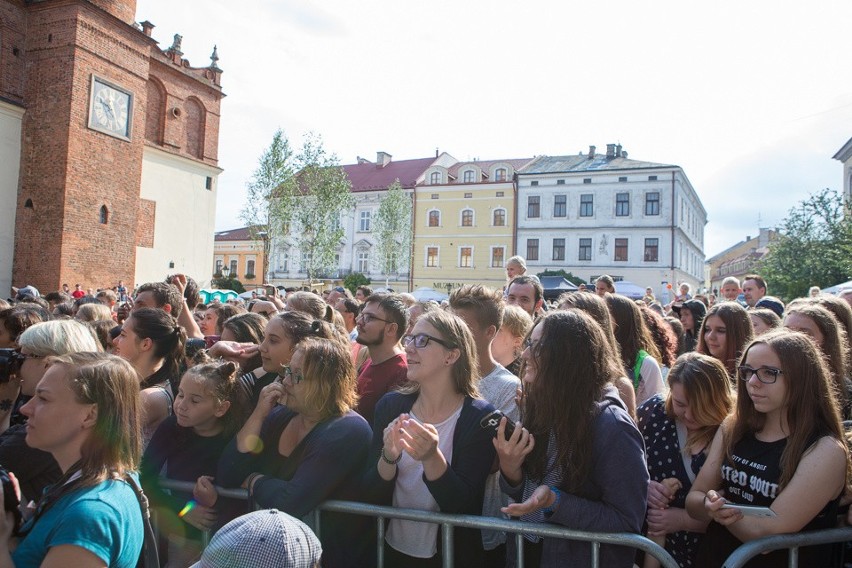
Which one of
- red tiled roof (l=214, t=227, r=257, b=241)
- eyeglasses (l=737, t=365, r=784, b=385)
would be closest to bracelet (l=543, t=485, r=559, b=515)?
eyeglasses (l=737, t=365, r=784, b=385)

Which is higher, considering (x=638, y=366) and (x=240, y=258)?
(x=240, y=258)

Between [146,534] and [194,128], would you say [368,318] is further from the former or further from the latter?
[194,128]

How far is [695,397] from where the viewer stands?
3.00m

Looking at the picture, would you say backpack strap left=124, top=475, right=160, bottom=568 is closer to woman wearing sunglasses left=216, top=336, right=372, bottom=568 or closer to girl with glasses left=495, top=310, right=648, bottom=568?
woman wearing sunglasses left=216, top=336, right=372, bottom=568

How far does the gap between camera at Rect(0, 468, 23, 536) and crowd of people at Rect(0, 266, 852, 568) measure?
0.05 ft

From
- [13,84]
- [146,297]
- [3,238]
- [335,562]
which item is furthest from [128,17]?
[335,562]

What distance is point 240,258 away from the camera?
5878 cm

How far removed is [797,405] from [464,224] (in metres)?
43.7

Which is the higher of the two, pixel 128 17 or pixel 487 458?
pixel 128 17

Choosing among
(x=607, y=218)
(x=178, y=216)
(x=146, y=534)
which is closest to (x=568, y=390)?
(x=146, y=534)

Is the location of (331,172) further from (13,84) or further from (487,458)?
(487,458)

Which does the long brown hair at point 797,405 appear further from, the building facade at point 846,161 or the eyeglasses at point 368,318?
the building facade at point 846,161

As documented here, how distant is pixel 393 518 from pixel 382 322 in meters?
1.60

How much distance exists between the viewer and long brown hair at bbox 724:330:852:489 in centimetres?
246
